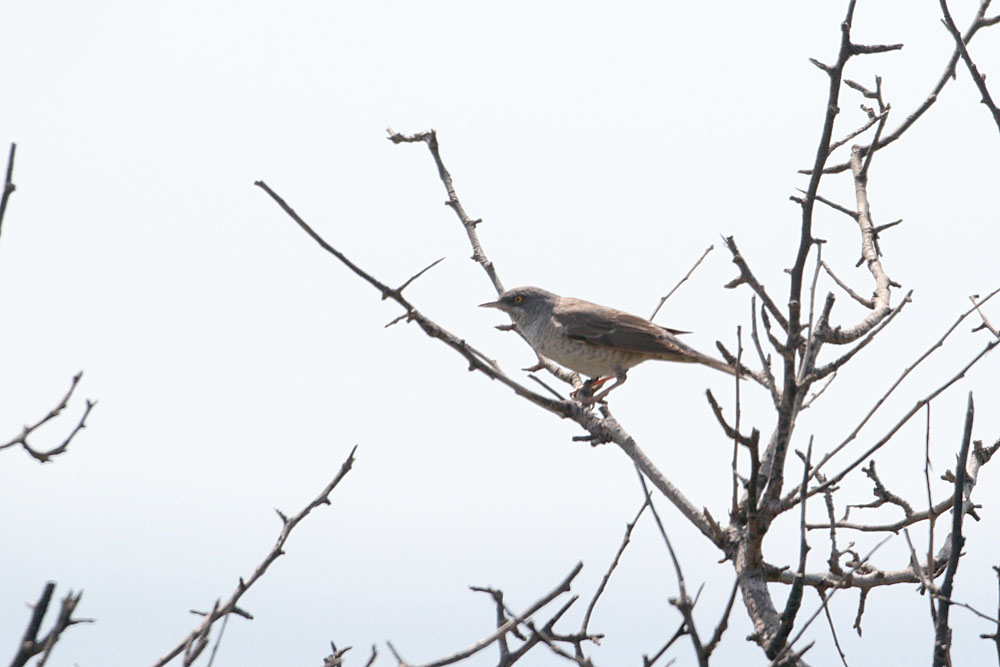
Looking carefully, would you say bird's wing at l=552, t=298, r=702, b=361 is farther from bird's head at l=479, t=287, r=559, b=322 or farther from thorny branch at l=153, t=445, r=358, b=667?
thorny branch at l=153, t=445, r=358, b=667

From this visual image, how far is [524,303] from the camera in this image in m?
8.50

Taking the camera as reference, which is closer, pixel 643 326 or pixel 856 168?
pixel 856 168

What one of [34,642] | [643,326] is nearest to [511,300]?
[643,326]

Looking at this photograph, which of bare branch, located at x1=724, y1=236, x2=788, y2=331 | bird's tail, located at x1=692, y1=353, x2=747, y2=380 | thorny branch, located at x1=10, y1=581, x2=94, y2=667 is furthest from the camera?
bird's tail, located at x1=692, y1=353, x2=747, y2=380

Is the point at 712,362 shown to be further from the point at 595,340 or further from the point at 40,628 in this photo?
the point at 40,628

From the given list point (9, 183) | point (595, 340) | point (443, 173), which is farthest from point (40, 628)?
point (595, 340)

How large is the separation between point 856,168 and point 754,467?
336 centimetres

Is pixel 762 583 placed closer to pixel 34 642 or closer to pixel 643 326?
pixel 34 642

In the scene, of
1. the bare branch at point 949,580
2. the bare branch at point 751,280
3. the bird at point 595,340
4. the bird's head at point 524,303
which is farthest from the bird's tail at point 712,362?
the bare branch at point 949,580

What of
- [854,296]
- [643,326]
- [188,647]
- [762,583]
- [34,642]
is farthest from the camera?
[643,326]

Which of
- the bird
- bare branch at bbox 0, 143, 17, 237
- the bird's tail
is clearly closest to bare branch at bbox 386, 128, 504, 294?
the bird

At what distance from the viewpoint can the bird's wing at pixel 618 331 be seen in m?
7.95

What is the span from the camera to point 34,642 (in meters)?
2.06

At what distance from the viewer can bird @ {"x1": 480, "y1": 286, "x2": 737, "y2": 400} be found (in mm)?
7902
